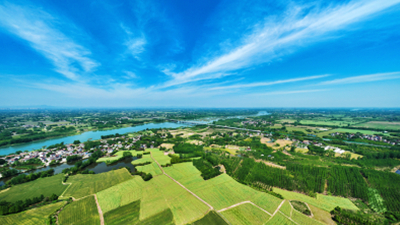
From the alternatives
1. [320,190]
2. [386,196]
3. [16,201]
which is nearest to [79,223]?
[16,201]

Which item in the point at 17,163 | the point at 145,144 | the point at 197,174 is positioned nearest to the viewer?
the point at 197,174

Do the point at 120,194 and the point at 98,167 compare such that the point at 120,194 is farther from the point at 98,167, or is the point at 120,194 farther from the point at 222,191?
the point at 222,191

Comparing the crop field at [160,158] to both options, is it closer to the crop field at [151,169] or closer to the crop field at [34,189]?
the crop field at [151,169]

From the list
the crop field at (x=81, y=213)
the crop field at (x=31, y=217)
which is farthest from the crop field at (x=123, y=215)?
the crop field at (x=31, y=217)

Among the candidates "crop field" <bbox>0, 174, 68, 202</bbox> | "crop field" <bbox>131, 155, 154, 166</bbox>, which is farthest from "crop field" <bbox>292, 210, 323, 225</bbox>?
"crop field" <bbox>0, 174, 68, 202</bbox>

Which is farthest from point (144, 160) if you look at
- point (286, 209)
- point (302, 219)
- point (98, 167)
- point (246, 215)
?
point (302, 219)

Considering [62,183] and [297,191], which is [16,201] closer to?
[62,183]
